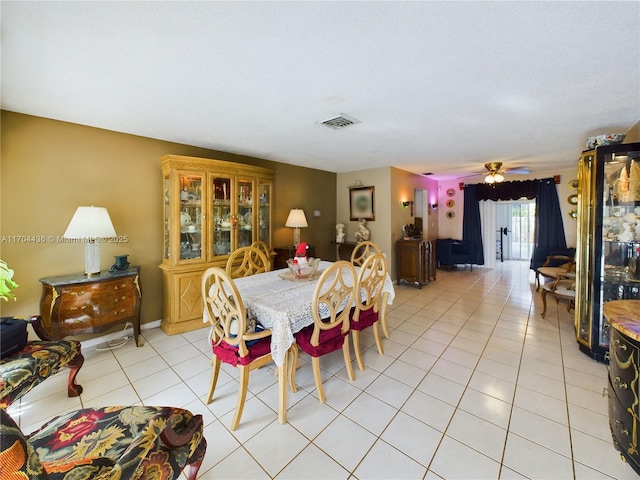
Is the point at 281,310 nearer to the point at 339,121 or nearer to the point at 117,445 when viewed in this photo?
the point at 117,445

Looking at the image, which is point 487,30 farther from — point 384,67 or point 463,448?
point 463,448

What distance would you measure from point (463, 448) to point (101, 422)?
6.40 ft

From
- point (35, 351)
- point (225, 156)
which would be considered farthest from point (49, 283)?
point (225, 156)

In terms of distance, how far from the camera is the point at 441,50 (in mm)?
1521

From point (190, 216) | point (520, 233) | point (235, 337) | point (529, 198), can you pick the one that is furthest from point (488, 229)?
point (235, 337)

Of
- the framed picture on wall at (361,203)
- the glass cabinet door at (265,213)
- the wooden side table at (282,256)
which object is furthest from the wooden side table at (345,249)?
the glass cabinet door at (265,213)

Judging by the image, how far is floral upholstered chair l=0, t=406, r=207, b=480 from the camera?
875 mm

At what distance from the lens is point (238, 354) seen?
1816 millimetres

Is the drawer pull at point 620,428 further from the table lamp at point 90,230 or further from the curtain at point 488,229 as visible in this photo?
the curtain at point 488,229

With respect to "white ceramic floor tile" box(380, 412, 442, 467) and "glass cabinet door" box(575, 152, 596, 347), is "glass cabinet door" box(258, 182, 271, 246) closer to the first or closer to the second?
"white ceramic floor tile" box(380, 412, 442, 467)

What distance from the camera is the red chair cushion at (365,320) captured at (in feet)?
7.74

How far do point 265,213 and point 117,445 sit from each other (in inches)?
127

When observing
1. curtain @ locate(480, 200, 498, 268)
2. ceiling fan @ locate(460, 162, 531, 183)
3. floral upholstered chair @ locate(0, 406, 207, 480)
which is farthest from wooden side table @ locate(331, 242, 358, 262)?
floral upholstered chair @ locate(0, 406, 207, 480)

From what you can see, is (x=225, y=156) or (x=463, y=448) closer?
(x=463, y=448)
